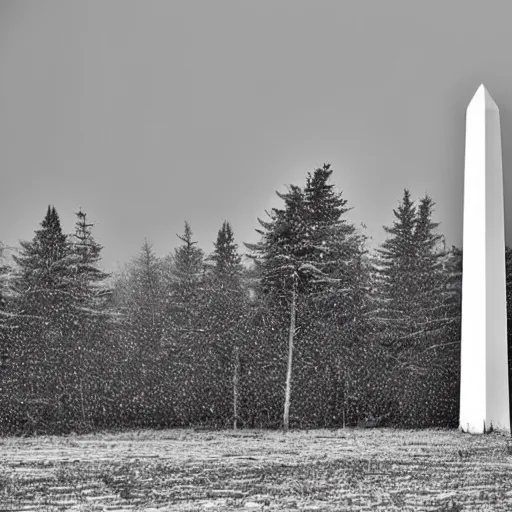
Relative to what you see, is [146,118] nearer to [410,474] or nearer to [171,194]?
[171,194]

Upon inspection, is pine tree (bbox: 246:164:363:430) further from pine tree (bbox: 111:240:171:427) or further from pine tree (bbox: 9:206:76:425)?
pine tree (bbox: 9:206:76:425)

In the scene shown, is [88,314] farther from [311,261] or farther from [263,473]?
[263,473]

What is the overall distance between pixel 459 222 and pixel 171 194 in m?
4.04

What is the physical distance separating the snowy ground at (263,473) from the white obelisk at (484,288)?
0.40 metres

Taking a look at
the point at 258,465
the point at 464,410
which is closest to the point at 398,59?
the point at 464,410

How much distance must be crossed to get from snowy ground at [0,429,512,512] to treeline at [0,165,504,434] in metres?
1.31

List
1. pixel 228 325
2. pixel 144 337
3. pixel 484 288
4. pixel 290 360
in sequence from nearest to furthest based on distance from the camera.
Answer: pixel 484 288 < pixel 290 360 < pixel 228 325 < pixel 144 337

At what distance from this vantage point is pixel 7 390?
32.6ft

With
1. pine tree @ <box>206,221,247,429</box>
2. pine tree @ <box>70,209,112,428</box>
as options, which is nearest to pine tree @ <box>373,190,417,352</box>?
pine tree @ <box>206,221,247,429</box>

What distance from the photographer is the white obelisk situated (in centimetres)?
803

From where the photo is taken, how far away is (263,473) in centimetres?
562

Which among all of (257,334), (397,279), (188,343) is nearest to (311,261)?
(257,334)

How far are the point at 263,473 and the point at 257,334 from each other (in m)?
4.77

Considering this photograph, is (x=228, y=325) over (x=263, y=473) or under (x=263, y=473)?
over
